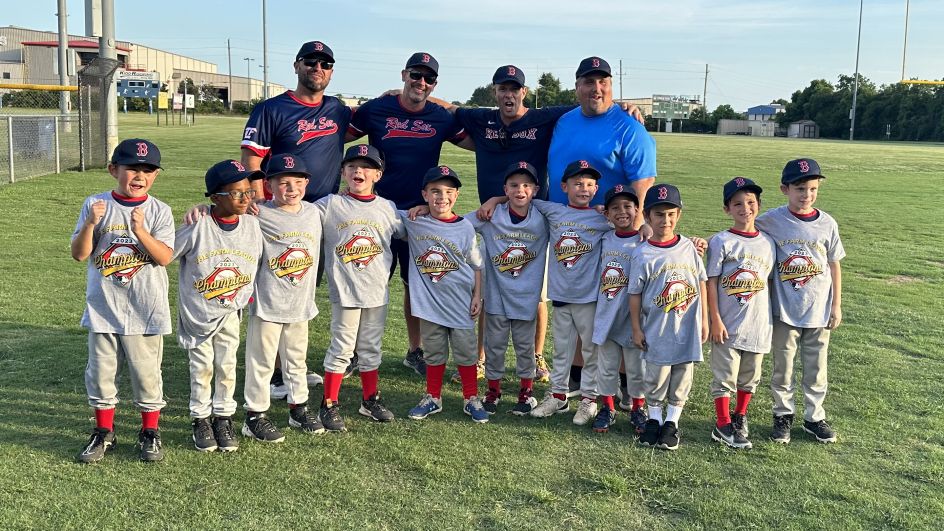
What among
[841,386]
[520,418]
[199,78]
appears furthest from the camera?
[199,78]

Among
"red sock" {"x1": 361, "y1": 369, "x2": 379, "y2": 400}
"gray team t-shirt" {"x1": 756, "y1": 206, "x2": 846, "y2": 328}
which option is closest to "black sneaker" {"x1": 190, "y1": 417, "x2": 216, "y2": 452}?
"red sock" {"x1": 361, "y1": 369, "x2": 379, "y2": 400}

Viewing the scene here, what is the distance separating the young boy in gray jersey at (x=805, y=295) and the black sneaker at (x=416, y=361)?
7.76 ft

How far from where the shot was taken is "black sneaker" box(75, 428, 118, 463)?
3.69m

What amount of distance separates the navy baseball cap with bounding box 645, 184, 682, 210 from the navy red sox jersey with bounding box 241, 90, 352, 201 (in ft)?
6.94

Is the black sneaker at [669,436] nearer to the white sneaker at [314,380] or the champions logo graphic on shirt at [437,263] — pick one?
the champions logo graphic on shirt at [437,263]

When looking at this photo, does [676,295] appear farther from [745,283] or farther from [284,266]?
[284,266]

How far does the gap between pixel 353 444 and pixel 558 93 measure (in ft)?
241

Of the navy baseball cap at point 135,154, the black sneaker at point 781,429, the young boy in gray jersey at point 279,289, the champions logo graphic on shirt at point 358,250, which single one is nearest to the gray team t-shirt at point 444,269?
the champions logo graphic on shirt at point 358,250

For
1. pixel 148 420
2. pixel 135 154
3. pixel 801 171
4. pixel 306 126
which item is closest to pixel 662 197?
pixel 801 171

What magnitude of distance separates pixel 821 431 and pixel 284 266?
123 inches

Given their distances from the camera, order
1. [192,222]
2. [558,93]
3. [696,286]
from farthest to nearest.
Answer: [558,93] → [696,286] → [192,222]

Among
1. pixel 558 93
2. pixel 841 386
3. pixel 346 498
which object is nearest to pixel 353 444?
pixel 346 498

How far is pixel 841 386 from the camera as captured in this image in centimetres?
509

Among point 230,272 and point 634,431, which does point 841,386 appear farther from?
point 230,272
